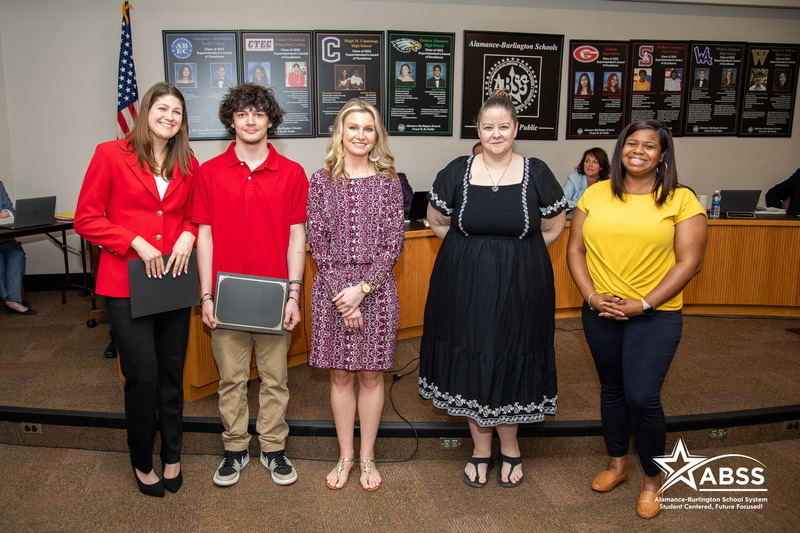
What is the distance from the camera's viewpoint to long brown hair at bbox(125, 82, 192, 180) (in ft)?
6.79

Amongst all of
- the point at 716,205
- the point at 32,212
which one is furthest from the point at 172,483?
the point at 716,205

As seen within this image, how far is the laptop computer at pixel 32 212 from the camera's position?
4520 mm

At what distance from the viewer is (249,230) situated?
221 cm

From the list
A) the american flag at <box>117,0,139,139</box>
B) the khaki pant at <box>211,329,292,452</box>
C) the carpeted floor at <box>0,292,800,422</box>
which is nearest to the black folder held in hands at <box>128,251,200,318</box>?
the khaki pant at <box>211,329,292,452</box>

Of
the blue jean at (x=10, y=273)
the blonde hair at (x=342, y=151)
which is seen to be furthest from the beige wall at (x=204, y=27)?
the blonde hair at (x=342, y=151)

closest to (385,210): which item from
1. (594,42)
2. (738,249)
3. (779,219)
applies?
(738,249)

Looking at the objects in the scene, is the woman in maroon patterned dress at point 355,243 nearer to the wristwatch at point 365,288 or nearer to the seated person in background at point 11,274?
the wristwatch at point 365,288

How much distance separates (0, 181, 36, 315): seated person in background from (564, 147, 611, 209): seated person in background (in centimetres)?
501

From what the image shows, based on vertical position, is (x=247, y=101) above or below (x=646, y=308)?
above

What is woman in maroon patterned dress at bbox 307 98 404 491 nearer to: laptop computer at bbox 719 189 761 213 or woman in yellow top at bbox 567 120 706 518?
woman in yellow top at bbox 567 120 706 518

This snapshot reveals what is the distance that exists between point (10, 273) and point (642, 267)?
523 cm

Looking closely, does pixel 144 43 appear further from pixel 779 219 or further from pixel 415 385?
pixel 779 219

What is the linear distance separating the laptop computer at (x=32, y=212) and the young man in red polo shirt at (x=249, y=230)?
3.28 metres

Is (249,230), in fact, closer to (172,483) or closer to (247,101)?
(247,101)
